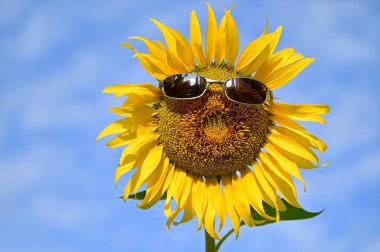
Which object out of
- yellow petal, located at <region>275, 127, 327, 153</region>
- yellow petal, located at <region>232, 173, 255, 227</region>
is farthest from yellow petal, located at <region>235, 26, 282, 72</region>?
yellow petal, located at <region>232, 173, 255, 227</region>

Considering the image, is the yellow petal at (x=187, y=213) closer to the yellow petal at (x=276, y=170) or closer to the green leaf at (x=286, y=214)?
the green leaf at (x=286, y=214)

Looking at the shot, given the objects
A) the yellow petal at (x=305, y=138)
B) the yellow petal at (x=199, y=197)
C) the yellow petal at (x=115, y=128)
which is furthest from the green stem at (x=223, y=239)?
the yellow petal at (x=115, y=128)

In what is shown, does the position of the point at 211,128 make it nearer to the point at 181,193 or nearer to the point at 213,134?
the point at 213,134

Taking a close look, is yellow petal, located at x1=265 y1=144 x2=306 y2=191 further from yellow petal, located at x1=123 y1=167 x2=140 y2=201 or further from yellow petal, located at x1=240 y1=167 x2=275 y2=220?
yellow petal, located at x1=123 y1=167 x2=140 y2=201

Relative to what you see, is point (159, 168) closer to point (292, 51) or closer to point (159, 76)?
point (159, 76)

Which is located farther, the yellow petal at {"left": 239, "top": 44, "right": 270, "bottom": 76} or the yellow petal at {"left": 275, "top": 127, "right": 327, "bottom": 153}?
the yellow petal at {"left": 275, "top": 127, "right": 327, "bottom": 153}

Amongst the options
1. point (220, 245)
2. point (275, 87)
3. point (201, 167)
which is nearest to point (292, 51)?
point (275, 87)

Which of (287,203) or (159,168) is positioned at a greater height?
(159,168)
